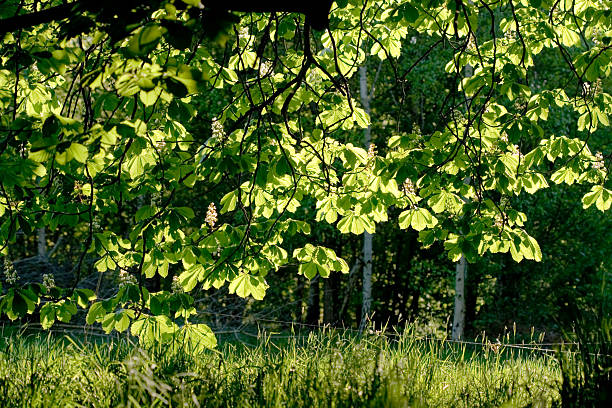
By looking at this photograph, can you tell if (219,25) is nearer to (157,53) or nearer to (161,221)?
(161,221)

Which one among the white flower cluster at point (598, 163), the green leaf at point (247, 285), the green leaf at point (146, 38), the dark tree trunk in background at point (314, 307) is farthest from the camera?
the dark tree trunk in background at point (314, 307)

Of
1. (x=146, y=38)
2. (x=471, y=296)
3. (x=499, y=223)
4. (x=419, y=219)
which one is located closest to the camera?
(x=146, y=38)

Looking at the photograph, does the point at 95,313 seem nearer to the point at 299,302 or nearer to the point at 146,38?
the point at 146,38

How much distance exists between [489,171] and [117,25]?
2923 millimetres

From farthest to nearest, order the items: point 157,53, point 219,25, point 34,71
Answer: point 34,71, point 157,53, point 219,25

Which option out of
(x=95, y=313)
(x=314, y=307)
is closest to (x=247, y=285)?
(x=95, y=313)

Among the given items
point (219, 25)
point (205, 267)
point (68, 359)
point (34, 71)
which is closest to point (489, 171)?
point (205, 267)

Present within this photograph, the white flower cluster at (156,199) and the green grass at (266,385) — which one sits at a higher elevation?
the white flower cluster at (156,199)

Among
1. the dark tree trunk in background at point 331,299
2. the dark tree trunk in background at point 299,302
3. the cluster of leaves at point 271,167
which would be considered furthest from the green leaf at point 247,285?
the dark tree trunk in background at point 331,299

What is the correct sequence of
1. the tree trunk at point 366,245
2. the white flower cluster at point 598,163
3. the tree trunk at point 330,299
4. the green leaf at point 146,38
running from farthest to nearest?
1. the tree trunk at point 330,299
2. the tree trunk at point 366,245
3. the white flower cluster at point 598,163
4. the green leaf at point 146,38

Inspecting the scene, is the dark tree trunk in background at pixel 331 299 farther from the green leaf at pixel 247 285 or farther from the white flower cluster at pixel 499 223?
the green leaf at pixel 247 285

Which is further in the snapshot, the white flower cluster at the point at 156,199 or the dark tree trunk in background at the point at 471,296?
the dark tree trunk in background at the point at 471,296

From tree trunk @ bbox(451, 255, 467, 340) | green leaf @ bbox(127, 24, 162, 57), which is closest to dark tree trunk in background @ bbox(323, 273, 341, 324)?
tree trunk @ bbox(451, 255, 467, 340)

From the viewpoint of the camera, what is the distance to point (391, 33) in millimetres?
4902
